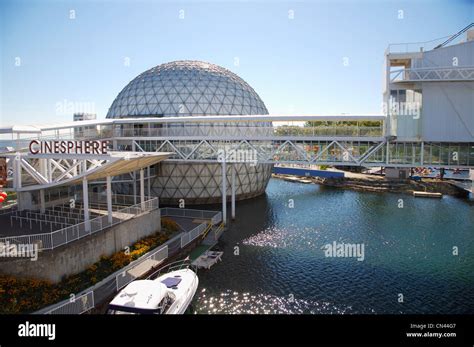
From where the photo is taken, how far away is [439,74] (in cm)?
2639

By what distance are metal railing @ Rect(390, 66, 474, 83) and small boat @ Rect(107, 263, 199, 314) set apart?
891 inches

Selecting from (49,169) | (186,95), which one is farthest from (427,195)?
(49,169)

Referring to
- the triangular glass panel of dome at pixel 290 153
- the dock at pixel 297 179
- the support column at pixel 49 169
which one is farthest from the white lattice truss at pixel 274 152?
the dock at pixel 297 179

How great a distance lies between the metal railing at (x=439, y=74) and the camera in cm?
2569

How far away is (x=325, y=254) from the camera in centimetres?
2580

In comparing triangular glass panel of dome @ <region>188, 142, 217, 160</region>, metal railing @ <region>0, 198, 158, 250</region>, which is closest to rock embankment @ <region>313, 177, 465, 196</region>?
triangular glass panel of dome @ <region>188, 142, 217, 160</region>

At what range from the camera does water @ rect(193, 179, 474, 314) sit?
755 inches

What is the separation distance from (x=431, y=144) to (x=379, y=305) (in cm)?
1581

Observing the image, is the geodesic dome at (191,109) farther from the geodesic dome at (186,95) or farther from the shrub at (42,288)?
the shrub at (42,288)

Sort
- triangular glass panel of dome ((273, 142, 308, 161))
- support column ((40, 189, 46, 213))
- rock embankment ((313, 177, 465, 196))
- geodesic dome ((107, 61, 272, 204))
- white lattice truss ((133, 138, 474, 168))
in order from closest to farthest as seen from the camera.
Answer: support column ((40, 189, 46, 213)), white lattice truss ((133, 138, 474, 168)), triangular glass panel of dome ((273, 142, 308, 161)), geodesic dome ((107, 61, 272, 204)), rock embankment ((313, 177, 465, 196))

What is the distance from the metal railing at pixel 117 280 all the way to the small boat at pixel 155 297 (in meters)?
1.74

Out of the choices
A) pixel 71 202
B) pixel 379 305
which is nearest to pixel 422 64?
pixel 379 305

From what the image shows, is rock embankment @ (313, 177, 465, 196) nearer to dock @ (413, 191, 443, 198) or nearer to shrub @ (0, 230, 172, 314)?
dock @ (413, 191, 443, 198)

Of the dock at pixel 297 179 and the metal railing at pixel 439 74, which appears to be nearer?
the metal railing at pixel 439 74
